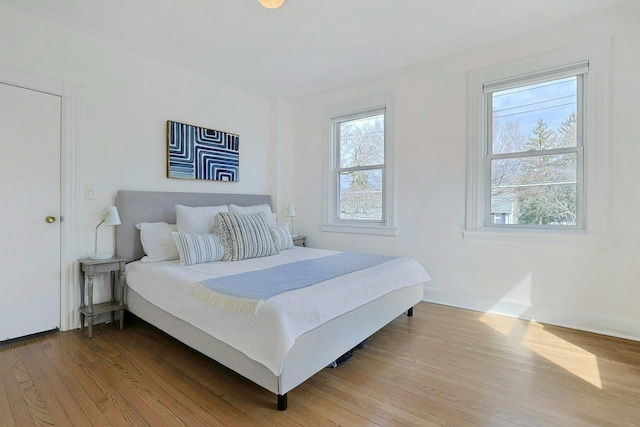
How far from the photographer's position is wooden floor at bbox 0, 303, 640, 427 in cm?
155

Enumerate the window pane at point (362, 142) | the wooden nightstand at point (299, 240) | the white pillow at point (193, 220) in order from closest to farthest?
the white pillow at point (193, 220), the window pane at point (362, 142), the wooden nightstand at point (299, 240)

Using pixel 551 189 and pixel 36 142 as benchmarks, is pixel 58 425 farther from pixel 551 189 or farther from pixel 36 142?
pixel 551 189

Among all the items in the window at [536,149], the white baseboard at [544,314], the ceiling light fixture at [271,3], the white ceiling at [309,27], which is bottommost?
the white baseboard at [544,314]

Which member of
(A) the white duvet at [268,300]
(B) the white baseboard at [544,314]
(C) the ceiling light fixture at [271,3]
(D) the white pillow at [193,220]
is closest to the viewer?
(A) the white duvet at [268,300]

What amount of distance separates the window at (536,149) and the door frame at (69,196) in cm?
377

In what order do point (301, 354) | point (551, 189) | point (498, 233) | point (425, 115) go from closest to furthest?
point (301, 354) → point (551, 189) → point (498, 233) → point (425, 115)

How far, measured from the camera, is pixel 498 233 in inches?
117

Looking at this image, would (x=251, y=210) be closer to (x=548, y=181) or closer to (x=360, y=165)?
(x=360, y=165)

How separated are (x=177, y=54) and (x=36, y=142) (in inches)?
58.1

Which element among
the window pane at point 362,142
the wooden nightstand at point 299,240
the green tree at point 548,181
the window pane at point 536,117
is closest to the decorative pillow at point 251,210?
the wooden nightstand at point 299,240

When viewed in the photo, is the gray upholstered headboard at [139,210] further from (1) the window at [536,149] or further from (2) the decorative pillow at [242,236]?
(1) the window at [536,149]

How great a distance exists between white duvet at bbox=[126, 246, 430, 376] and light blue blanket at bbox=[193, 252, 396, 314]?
0.16 feet

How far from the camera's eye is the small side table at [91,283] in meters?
2.54

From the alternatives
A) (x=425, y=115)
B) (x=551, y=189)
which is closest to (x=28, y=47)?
(x=425, y=115)
